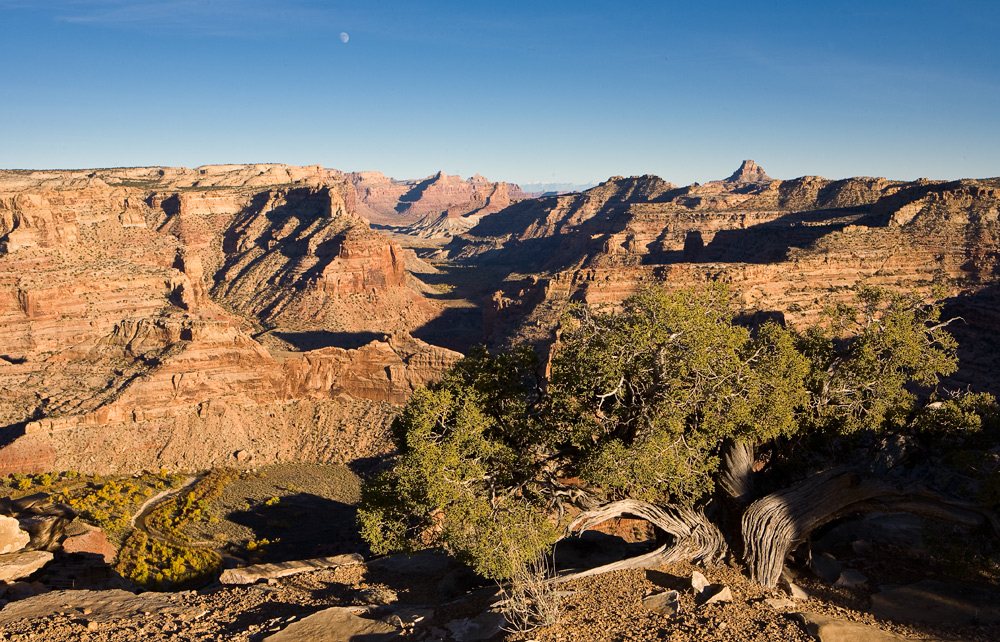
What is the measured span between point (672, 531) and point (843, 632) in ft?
22.1

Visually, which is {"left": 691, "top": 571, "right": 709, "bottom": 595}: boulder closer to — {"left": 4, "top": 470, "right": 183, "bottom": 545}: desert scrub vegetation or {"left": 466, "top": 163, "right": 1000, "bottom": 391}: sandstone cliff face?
{"left": 4, "top": 470, "right": 183, "bottom": 545}: desert scrub vegetation

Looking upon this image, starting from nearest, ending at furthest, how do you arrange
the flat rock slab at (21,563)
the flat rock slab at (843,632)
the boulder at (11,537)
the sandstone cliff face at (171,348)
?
1. the flat rock slab at (843,632)
2. the flat rock slab at (21,563)
3. the boulder at (11,537)
4. the sandstone cliff face at (171,348)

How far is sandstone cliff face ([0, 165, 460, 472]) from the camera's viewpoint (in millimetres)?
61031

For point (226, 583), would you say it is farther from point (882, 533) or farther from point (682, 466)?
point (882, 533)

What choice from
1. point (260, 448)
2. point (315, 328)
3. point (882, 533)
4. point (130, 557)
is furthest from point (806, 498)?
point (315, 328)

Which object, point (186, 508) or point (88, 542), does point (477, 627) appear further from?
point (186, 508)

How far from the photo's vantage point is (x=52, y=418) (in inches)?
2333

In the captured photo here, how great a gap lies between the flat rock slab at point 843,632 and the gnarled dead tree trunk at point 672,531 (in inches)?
219

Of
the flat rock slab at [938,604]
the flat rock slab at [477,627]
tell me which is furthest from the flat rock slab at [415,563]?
the flat rock slab at [938,604]

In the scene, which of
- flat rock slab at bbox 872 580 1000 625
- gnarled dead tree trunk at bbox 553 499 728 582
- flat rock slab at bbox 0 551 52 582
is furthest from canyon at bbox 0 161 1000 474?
flat rock slab at bbox 872 580 1000 625

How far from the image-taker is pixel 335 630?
17.4 metres

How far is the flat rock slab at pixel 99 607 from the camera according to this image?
2038cm

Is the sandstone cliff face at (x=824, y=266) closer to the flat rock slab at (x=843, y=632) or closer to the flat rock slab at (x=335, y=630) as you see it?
the flat rock slab at (x=843, y=632)

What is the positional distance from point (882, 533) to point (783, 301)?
65320 millimetres
